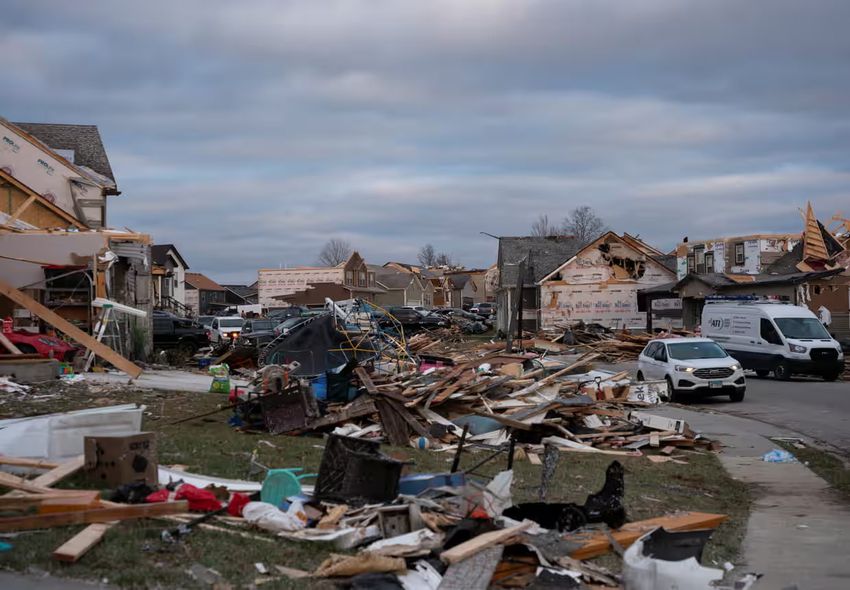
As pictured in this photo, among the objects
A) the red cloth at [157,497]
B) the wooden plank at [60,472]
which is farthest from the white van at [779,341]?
the red cloth at [157,497]

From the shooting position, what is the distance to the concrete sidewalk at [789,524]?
24.8ft

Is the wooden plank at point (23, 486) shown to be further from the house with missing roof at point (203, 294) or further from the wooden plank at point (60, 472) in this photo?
the house with missing roof at point (203, 294)

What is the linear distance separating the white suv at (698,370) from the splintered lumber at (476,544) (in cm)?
1655

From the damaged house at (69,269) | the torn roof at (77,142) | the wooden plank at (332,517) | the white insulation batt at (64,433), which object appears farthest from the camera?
the torn roof at (77,142)

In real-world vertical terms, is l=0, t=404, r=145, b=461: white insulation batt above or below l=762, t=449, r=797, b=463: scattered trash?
above

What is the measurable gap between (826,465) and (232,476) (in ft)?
29.5

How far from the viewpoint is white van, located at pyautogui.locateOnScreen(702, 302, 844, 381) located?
2866 cm

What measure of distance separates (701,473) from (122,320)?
1924cm

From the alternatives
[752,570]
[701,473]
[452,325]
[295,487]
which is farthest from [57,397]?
[452,325]

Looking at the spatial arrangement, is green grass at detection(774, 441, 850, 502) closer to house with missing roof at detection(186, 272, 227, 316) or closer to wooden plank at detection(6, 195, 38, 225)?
wooden plank at detection(6, 195, 38, 225)

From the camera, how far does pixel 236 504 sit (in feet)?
25.4

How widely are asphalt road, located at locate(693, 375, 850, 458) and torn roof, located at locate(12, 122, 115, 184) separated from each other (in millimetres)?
33285

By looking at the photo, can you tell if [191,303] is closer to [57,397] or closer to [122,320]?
[122,320]

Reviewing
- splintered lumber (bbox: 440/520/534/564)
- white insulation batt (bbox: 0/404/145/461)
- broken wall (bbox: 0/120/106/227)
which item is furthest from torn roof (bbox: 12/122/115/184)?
splintered lumber (bbox: 440/520/534/564)
